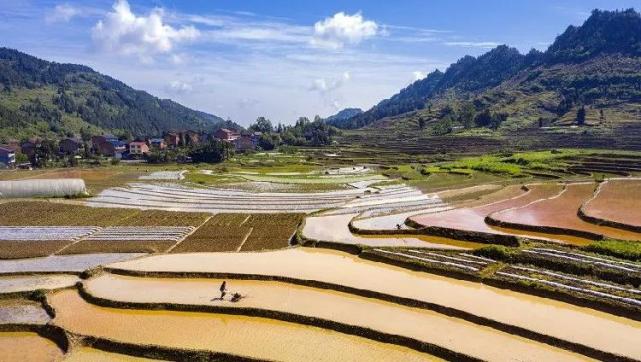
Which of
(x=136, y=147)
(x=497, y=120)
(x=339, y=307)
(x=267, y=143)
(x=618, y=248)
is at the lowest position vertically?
(x=339, y=307)

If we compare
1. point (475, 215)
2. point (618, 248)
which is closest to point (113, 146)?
point (475, 215)

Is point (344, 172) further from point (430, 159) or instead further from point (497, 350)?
point (497, 350)

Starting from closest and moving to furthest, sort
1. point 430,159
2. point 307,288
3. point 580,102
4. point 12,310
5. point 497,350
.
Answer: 1. point 497,350
2. point 12,310
3. point 307,288
4. point 430,159
5. point 580,102

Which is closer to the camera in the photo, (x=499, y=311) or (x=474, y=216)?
(x=499, y=311)

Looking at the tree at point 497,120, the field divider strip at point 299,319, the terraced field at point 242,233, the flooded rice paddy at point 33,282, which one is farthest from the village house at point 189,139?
the field divider strip at point 299,319

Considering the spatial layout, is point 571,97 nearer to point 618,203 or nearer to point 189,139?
point 189,139

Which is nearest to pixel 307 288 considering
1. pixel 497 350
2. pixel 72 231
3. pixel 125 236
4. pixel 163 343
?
pixel 163 343

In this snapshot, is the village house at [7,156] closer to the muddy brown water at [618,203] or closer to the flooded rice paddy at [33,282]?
the flooded rice paddy at [33,282]
